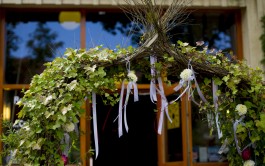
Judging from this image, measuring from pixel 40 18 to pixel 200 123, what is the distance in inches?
111

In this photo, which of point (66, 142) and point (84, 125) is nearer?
point (66, 142)

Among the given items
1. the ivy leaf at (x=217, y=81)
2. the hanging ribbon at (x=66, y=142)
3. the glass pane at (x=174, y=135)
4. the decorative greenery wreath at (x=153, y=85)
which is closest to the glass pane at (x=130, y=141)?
the glass pane at (x=174, y=135)

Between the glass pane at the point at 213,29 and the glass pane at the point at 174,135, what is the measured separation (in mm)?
1094

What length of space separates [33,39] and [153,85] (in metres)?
3.17

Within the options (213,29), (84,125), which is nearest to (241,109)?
(84,125)

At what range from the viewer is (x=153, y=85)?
4102 mm

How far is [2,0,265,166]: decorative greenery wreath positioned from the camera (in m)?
3.76

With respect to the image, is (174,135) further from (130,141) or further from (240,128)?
(130,141)

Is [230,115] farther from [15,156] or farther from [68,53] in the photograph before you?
[15,156]

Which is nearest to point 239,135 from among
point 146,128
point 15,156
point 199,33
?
point 15,156

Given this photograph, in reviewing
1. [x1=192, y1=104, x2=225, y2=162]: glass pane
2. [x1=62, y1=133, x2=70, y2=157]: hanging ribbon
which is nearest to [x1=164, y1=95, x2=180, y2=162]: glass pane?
[x1=192, y1=104, x2=225, y2=162]: glass pane

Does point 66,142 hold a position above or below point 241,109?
below

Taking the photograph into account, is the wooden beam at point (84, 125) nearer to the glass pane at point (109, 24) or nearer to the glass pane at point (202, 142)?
the glass pane at point (109, 24)

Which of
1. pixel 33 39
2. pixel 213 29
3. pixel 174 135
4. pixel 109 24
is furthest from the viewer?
pixel 213 29
